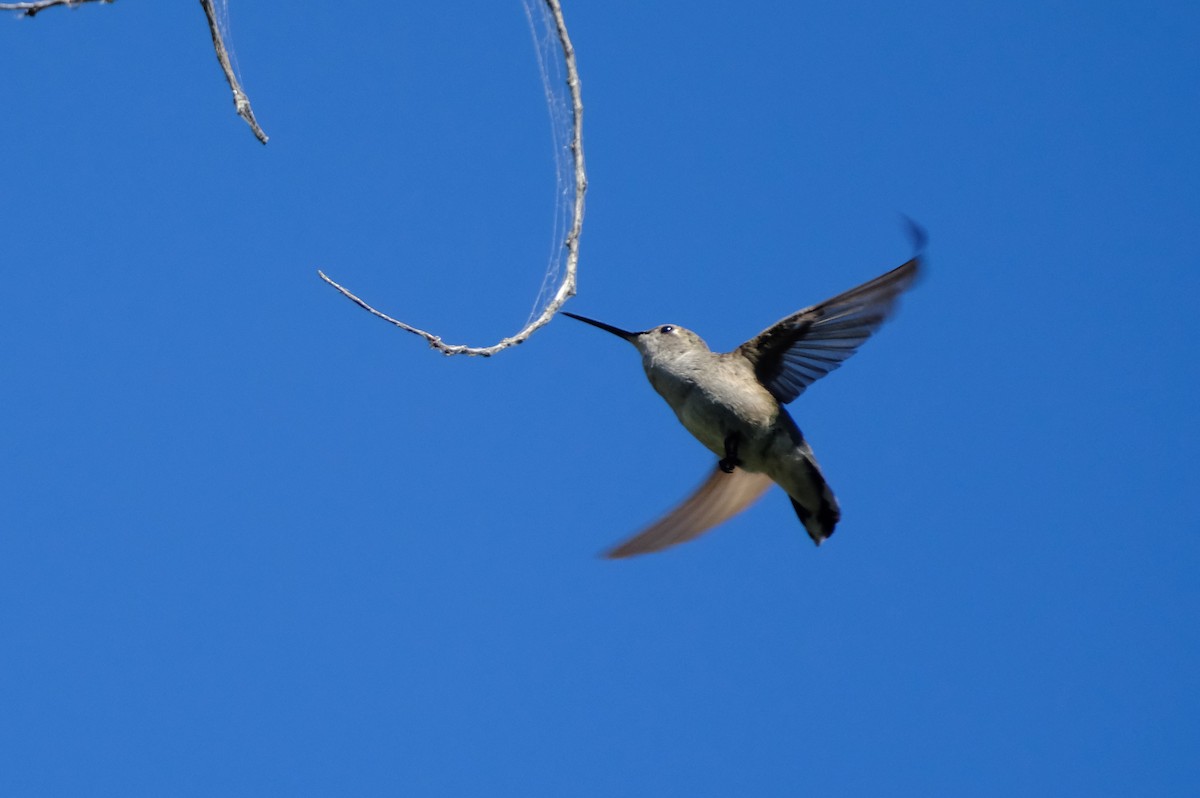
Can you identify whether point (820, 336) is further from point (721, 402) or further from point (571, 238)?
point (571, 238)

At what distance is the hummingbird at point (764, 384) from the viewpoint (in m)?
5.41

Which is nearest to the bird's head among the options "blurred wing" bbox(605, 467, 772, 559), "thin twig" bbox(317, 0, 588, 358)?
"blurred wing" bbox(605, 467, 772, 559)

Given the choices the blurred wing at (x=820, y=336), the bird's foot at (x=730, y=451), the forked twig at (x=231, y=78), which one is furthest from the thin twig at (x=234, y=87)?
the bird's foot at (x=730, y=451)

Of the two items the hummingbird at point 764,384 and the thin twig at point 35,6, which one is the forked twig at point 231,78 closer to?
the thin twig at point 35,6

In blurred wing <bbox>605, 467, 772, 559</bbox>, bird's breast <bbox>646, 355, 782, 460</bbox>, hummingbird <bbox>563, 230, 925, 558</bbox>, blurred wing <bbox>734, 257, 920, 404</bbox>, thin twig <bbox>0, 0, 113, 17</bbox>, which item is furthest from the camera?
blurred wing <bbox>605, 467, 772, 559</bbox>

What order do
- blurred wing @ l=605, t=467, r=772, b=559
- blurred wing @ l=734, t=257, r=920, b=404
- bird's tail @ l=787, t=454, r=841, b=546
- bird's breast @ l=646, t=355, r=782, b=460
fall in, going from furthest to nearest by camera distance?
1. blurred wing @ l=605, t=467, r=772, b=559
2. bird's tail @ l=787, t=454, r=841, b=546
3. bird's breast @ l=646, t=355, r=782, b=460
4. blurred wing @ l=734, t=257, r=920, b=404

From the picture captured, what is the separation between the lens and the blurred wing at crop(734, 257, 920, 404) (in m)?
5.02

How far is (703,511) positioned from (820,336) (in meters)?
1.46

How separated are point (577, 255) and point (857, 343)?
2.15 meters

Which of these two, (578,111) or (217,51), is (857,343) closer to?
(578,111)

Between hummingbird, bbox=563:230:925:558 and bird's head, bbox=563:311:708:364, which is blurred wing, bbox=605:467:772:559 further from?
bird's head, bbox=563:311:708:364

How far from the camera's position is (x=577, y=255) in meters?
3.59

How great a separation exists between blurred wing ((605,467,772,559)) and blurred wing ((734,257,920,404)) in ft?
2.12

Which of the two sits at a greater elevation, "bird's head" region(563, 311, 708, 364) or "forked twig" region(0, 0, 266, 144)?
"bird's head" region(563, 311, 708, 364)
